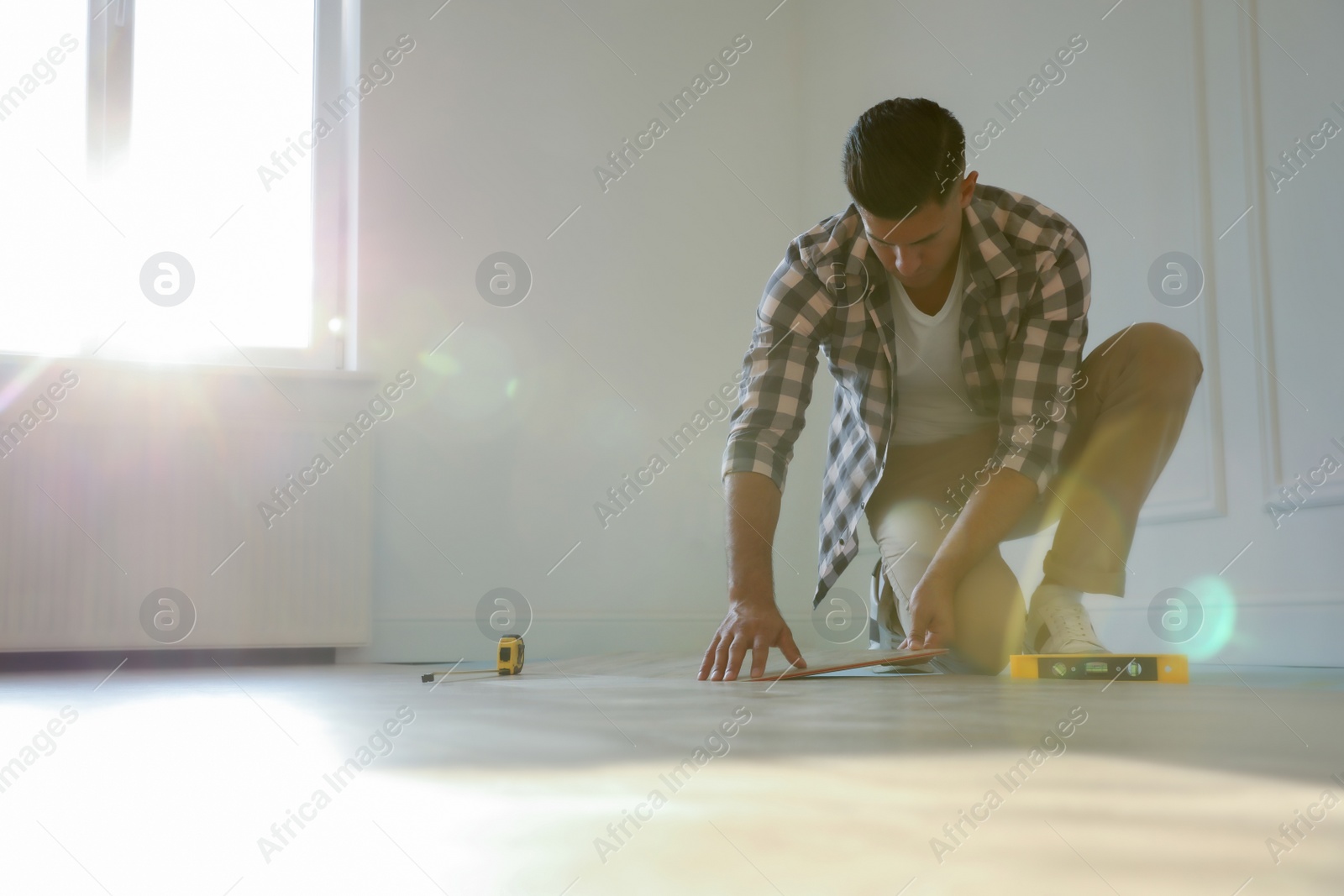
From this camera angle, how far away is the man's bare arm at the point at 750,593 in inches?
52.6

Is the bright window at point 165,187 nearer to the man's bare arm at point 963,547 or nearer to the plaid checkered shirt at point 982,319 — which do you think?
the plaid checkered shirt at point 982,319

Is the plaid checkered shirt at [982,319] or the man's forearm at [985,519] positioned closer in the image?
the man's forearm at [985,519]

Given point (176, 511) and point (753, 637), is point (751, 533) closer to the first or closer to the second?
point (753, 637)

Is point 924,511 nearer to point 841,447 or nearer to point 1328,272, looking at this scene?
point 841,447

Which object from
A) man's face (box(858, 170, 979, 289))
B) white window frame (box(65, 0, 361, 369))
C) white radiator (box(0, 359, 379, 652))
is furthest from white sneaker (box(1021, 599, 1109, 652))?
white window frame (box(65, 0, 361, 369))

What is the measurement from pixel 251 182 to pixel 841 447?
2197 millimetres

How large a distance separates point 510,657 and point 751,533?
672 mm

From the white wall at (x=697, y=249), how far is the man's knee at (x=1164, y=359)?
0.68 m

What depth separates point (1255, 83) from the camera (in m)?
2.33

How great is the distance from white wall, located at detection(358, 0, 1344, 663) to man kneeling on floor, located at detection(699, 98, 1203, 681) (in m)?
0.79

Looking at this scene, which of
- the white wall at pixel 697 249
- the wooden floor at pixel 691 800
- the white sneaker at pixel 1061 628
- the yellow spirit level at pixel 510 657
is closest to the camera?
the wooden floor at pixel 691 800

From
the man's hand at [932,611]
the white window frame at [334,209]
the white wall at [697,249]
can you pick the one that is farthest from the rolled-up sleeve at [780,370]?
the white window frame at [334,209]

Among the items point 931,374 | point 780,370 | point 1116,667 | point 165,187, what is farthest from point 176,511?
point 1116,667

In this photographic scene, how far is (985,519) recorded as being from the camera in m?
1.53
